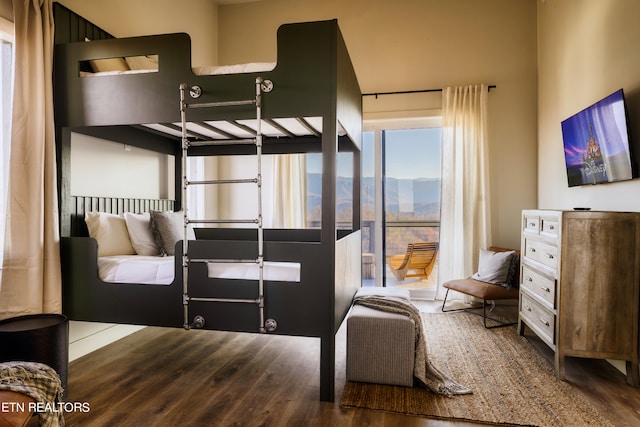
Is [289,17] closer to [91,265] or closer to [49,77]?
[49,77]

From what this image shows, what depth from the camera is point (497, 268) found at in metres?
3.74

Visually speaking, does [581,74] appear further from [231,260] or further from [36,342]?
[36,342]

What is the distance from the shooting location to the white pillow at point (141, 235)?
3018 millimetres

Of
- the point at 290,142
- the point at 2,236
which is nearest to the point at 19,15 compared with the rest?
the point at 2,236

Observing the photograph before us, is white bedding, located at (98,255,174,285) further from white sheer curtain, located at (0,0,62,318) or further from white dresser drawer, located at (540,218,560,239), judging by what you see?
white dresser drawer, located at (540,218,560,239)

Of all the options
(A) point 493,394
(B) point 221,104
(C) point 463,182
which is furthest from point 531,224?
(B) point 221,104

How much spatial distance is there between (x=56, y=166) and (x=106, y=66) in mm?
786

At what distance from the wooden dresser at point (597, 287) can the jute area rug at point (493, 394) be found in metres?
0.26

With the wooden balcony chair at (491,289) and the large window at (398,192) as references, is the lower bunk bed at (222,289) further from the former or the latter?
the large window at (398,192)

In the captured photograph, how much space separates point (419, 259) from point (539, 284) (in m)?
1.79

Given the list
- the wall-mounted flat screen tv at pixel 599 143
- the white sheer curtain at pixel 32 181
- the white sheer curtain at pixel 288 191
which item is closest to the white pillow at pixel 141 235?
the white sheer curtain at pixel 32 181

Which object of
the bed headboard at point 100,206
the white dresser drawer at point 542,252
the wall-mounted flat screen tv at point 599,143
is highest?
the wall-mounted flat screen tv at point 599,143

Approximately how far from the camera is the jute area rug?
2.08m
